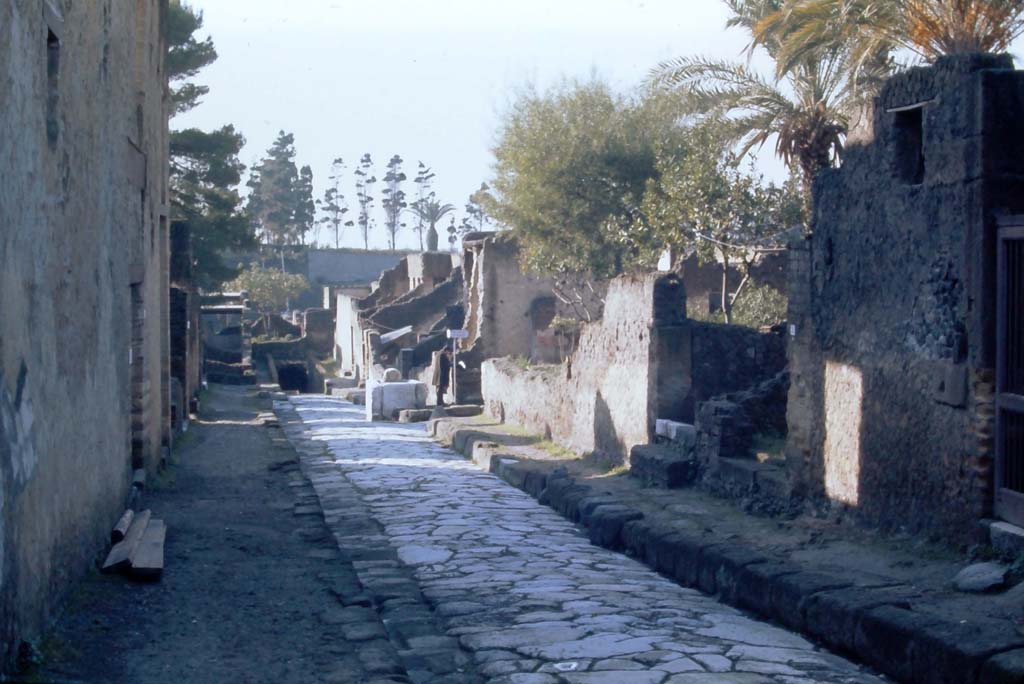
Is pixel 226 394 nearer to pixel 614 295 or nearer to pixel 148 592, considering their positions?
pixel 614 295

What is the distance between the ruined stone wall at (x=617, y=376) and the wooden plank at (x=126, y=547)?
6.39 meters

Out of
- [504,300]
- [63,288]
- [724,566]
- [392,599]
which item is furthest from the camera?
[504,300]

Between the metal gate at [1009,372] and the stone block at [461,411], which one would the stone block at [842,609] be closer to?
the metal gate at [1009,372]

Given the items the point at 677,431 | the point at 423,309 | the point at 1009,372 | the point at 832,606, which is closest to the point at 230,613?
the point at 832,606

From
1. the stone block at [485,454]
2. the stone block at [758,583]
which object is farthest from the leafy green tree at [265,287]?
the stone block at [758,583]

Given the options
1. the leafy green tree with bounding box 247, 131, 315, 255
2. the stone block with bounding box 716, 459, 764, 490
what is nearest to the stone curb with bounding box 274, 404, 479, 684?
the stone block with bounding box 716, 459, 764, 490

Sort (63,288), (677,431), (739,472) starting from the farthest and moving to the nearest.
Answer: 1. (677,431)
2. (739,472)
3. (63,288)

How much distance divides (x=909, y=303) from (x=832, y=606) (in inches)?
112

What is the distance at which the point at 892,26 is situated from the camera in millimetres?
13250

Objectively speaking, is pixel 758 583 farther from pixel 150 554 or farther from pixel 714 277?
pixel 714 277

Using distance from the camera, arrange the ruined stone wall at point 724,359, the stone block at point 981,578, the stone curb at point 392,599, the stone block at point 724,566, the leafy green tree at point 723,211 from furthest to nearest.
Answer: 1. the leafy green tree at point 723,211
2. the ruined stone wall at point 724,359
3. the stone block at point 724,566
4. the stone block at point 981,578
5. the stone curb at point 392,599

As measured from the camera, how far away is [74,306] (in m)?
6.95

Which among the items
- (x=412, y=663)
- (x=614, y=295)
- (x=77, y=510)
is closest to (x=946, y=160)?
(x=412, y=663)

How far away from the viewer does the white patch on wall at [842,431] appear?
29.5 ft
